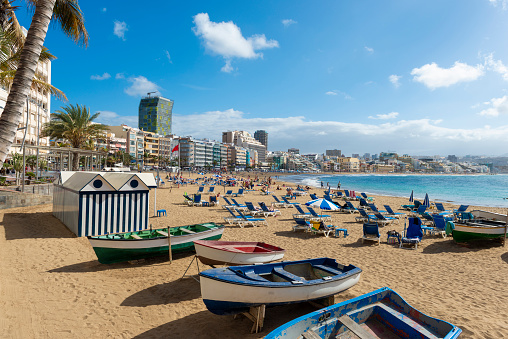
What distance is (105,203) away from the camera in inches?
422

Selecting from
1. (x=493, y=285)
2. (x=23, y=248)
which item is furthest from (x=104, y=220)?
(x=493, y=285)

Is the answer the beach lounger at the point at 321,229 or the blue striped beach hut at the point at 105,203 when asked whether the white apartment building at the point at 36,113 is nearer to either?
the blue striped beach hut at the point at 105,203

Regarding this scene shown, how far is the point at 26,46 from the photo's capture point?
16.9ft

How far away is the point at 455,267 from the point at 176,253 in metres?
8.89

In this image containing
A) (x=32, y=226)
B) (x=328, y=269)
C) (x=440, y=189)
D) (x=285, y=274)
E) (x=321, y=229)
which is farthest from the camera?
(x=440, y=189)

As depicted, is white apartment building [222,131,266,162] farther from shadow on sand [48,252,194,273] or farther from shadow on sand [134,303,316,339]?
shadow on sand [134,303,316,339]

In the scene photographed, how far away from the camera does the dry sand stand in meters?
5.07

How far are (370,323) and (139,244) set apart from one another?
6.36 metres

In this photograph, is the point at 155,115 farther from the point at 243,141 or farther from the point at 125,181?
the point at 125,181

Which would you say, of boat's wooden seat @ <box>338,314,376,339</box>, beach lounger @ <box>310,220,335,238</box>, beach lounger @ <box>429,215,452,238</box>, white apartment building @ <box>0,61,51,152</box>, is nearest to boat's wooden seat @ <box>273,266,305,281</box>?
boat's wooden seat @ <box>338,314,376,339</box>

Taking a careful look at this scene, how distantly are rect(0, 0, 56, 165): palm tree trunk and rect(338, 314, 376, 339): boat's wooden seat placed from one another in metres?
6.18

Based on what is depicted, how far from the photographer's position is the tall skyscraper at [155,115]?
464 feet

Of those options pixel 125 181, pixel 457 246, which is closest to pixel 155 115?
pixel 125 181

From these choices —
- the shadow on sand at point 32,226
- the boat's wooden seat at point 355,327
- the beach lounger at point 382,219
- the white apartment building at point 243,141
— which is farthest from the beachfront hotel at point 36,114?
the white apartment building at point 243,141
